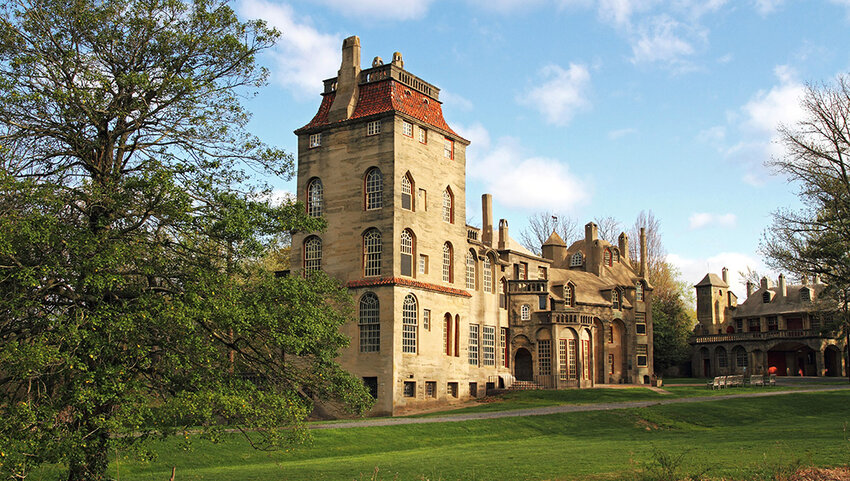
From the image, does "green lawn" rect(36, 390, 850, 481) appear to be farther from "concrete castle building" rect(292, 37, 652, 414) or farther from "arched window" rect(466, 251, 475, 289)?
"arched window" rect(466, 251, 475, 289)

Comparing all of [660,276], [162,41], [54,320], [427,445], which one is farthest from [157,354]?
[660,276]

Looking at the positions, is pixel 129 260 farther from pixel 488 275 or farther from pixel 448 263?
pixel 488 275

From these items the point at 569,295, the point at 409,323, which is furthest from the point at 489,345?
the point at 409,323

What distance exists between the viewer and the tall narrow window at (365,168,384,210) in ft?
141

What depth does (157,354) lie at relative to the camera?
17.1 meters

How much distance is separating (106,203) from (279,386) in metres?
6.00

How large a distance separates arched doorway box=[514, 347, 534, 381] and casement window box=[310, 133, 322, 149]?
71.9 ft

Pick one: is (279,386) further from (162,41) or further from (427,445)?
(427,445)

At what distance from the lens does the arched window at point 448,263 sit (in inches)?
1834

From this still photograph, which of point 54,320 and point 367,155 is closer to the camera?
point 54,320

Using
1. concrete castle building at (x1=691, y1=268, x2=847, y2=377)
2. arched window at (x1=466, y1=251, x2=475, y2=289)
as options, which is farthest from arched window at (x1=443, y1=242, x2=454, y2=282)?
concrete castle building at (x1=691, y1=268, x2=847, y2=377)

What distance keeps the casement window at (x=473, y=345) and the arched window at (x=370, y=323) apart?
9.86m

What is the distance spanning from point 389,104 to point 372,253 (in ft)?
27.5

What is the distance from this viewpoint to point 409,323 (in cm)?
4219
